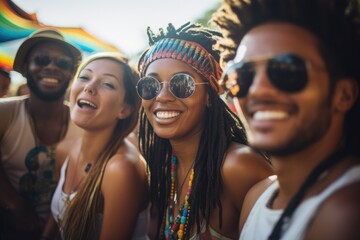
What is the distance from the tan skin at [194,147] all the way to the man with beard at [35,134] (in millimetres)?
1516

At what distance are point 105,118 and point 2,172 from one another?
149 cm

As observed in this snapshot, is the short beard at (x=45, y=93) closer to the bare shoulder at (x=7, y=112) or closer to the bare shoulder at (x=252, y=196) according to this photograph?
the bare shoulder at (x=7, y=112)

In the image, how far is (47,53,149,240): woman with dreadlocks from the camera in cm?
276

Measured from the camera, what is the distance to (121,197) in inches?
107

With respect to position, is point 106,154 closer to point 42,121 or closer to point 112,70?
point 112,70

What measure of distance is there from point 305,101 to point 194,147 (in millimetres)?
1479

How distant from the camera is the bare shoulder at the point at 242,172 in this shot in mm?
2340

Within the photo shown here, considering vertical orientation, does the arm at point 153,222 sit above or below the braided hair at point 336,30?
below

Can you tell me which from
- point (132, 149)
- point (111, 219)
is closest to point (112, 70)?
point (132, 149)

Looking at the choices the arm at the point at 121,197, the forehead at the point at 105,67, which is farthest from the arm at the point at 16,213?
the forehead at the point at 105,67

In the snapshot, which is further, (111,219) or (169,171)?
(169,171)

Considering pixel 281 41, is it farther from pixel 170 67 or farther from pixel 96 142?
pixel 96 142

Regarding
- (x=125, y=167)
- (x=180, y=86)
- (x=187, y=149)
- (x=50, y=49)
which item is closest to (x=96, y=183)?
(x=125, y=167)

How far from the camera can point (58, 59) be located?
418 cm
